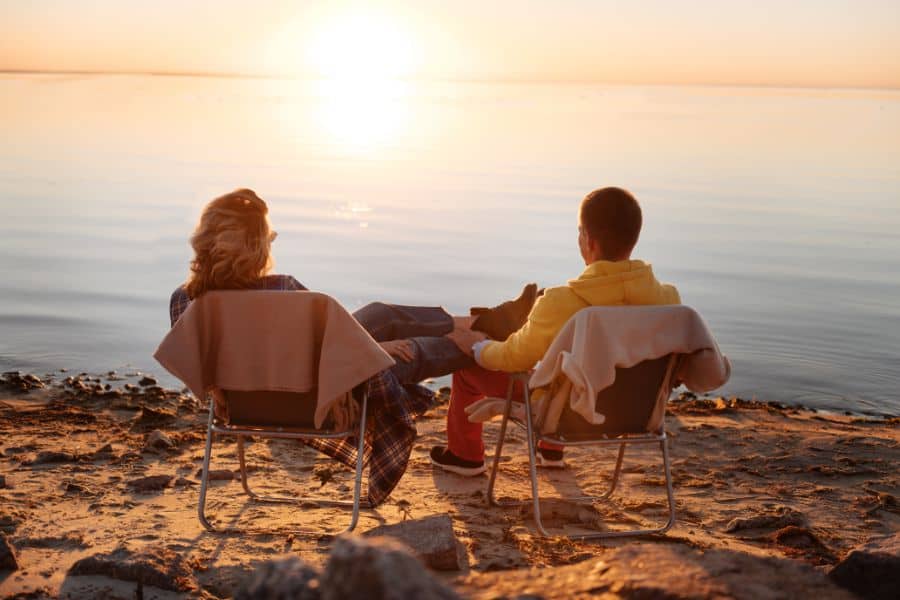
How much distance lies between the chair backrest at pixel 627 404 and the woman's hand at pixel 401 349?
95cm

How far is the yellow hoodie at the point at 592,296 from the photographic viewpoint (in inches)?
192

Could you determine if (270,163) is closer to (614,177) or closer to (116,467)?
(614,177)

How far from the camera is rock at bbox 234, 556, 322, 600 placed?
8.42ft

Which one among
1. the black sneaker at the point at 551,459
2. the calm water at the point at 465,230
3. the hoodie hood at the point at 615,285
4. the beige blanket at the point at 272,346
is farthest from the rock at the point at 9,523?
the calm water at the point at 465,230

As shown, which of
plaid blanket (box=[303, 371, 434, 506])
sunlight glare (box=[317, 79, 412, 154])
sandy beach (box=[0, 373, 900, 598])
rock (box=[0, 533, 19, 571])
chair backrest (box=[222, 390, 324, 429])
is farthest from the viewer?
sunlight glare (box=[317, 79, 412, 154])

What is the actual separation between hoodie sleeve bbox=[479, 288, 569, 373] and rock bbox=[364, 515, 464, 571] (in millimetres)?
833

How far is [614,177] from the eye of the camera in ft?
80.0

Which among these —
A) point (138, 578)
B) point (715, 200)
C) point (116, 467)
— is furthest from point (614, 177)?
point (138, 578)

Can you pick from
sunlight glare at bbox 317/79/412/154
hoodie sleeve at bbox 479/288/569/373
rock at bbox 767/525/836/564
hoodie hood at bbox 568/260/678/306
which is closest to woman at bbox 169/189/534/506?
hoodie sleeve at bbox 479/288/569/373

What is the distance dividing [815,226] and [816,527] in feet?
44.9

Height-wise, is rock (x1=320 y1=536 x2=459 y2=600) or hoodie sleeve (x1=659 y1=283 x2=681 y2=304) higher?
hoodie sleeve (x1=659 y1=283 x2=681 y2=304)

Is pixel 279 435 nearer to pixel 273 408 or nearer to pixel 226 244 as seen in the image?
pixel 273 408

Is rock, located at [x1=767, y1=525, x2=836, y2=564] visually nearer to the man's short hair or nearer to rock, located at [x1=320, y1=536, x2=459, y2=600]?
the man's short hair

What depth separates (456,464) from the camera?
6047mm
